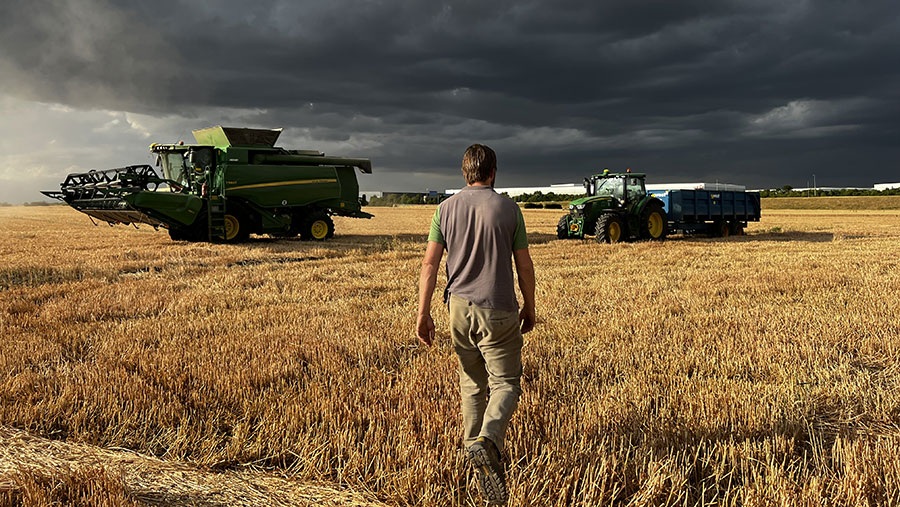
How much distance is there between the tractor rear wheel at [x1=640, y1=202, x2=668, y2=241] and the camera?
18438 mm

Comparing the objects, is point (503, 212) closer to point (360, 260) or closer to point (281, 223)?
point (360, 260)

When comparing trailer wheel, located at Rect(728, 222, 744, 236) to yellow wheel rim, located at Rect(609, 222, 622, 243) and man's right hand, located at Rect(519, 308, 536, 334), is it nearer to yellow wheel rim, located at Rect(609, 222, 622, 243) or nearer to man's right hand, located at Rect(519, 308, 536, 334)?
yellow wheel rim, located at Rect(609, 222, 622, 243)

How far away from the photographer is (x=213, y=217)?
1684 centimetres

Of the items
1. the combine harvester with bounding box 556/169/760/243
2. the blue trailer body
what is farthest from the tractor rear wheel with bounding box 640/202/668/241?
the blue trailer body

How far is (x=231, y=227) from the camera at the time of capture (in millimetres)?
17516

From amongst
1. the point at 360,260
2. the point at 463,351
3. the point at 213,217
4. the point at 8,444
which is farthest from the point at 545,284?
the point at 213,217

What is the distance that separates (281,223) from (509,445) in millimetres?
15697

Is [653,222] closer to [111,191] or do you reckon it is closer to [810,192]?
[111,191]

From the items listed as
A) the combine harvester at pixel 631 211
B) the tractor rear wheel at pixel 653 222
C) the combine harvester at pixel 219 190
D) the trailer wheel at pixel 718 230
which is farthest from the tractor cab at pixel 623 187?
the combine harvester at pixel 219 190

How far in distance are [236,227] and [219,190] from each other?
4.08ft

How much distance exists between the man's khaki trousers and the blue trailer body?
18529mm

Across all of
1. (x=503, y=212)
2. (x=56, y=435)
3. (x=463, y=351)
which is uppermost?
(x=503, y=212)

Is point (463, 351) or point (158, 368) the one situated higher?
point (463, 351)

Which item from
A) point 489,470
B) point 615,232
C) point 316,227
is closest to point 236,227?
point 316,227
